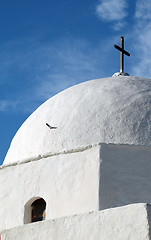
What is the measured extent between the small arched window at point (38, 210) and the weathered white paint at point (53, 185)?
8 cm

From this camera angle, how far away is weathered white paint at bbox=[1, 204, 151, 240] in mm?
5907

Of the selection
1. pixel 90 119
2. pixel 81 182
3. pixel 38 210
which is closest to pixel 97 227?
pixel 81 182

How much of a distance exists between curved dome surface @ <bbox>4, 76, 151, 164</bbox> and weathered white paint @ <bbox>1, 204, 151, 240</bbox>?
1.37 metres

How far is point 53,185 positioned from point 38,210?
0.45 m

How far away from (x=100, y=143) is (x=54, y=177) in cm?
83

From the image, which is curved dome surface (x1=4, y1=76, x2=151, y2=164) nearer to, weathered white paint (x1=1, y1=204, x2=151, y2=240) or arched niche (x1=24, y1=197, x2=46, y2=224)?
arched niche (x1=24, y1=197, x2=46, y2=224)

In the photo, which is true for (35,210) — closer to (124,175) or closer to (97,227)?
(124,175)

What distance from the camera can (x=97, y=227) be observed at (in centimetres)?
626

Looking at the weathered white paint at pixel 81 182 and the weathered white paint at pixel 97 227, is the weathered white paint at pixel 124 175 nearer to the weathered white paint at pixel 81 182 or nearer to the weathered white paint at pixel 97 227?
the weathered white paint at pixel 81 182

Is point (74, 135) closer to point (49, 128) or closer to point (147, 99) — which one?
point (49, 128)

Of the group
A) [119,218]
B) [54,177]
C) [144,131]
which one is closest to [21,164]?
[54,177]

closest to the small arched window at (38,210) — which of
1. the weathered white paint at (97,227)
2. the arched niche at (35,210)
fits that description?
the arched niche at (35,210)

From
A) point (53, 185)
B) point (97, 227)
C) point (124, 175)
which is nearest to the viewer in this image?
point (97, 227)

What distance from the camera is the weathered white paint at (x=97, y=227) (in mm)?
5907
